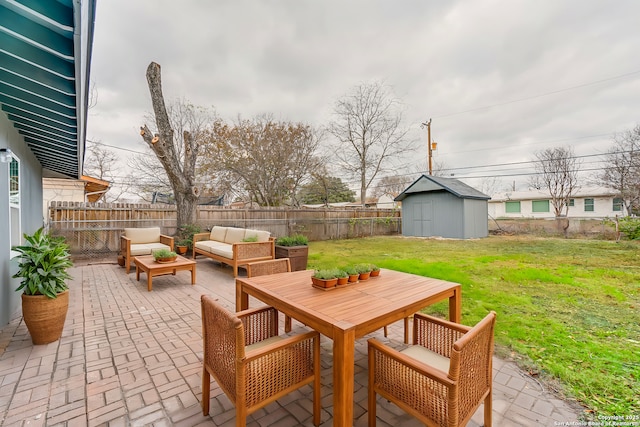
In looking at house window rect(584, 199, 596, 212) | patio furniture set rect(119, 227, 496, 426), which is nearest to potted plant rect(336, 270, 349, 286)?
patio furniture set rect(119, 227, 496, 426)

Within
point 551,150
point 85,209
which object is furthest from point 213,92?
point 551,150

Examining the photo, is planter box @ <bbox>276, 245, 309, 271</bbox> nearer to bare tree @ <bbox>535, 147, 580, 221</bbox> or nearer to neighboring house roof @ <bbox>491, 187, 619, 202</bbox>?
bare tree @ <bbox>535, 147, 580, 221</bbox>

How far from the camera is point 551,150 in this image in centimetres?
1909

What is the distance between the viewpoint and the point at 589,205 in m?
19.1

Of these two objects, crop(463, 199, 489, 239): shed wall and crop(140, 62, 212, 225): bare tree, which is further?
crop(463, 199, 489, 239): shed wall

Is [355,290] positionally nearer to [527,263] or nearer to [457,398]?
[457,398]

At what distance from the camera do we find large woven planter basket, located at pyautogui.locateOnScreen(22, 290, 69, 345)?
261 cm

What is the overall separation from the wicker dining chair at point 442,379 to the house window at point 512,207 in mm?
25556

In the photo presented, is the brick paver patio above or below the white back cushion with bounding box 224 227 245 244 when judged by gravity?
below

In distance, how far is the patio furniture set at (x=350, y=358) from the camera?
1314mm

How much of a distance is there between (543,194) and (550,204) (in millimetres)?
889

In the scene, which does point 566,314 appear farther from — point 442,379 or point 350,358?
point 350,358

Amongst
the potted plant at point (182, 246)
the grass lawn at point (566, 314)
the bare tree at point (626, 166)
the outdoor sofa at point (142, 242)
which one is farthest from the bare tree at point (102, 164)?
the bare tree at point (626, 166)

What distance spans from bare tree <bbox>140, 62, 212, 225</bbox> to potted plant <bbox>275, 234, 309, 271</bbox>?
12.0 ft
